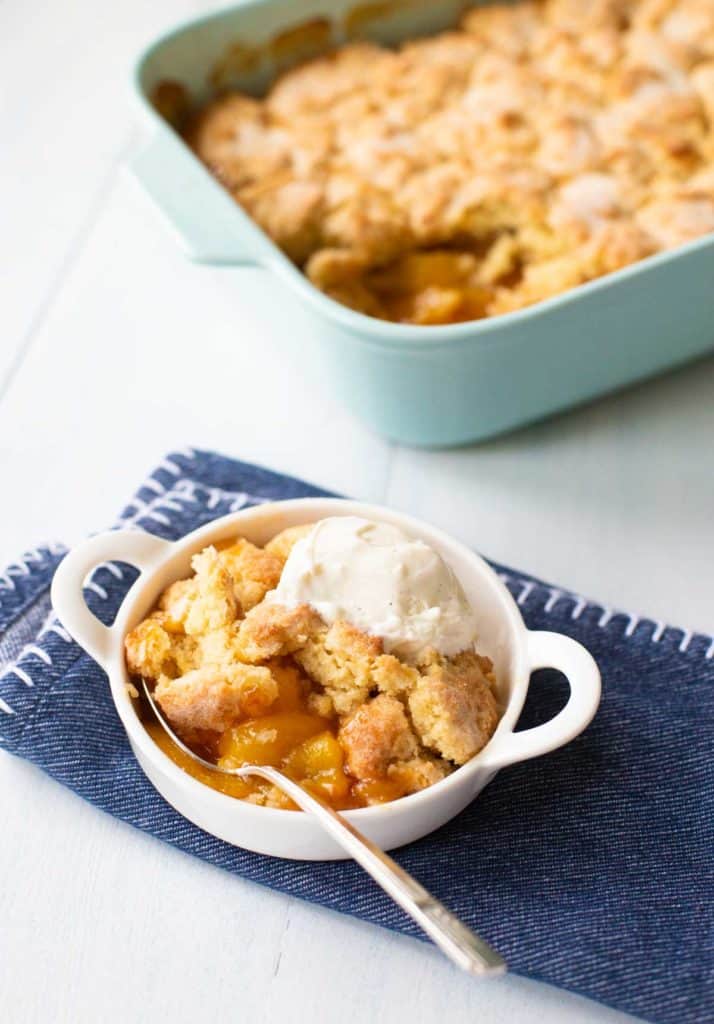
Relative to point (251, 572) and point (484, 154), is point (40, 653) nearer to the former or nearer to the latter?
point (251, 572)

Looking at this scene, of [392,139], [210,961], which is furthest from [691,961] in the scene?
[392,139]

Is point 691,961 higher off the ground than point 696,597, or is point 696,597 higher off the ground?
point 691,961

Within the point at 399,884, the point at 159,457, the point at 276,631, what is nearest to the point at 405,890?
the point at 399,884

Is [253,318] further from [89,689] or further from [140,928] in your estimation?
[140,928]

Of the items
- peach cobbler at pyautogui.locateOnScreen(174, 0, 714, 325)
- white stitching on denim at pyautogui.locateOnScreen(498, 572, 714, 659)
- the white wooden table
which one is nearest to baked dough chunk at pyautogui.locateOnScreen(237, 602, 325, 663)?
the white wooden table

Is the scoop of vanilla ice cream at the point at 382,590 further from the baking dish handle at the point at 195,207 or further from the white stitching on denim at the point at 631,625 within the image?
the baking dish handle at the point at 195,207
